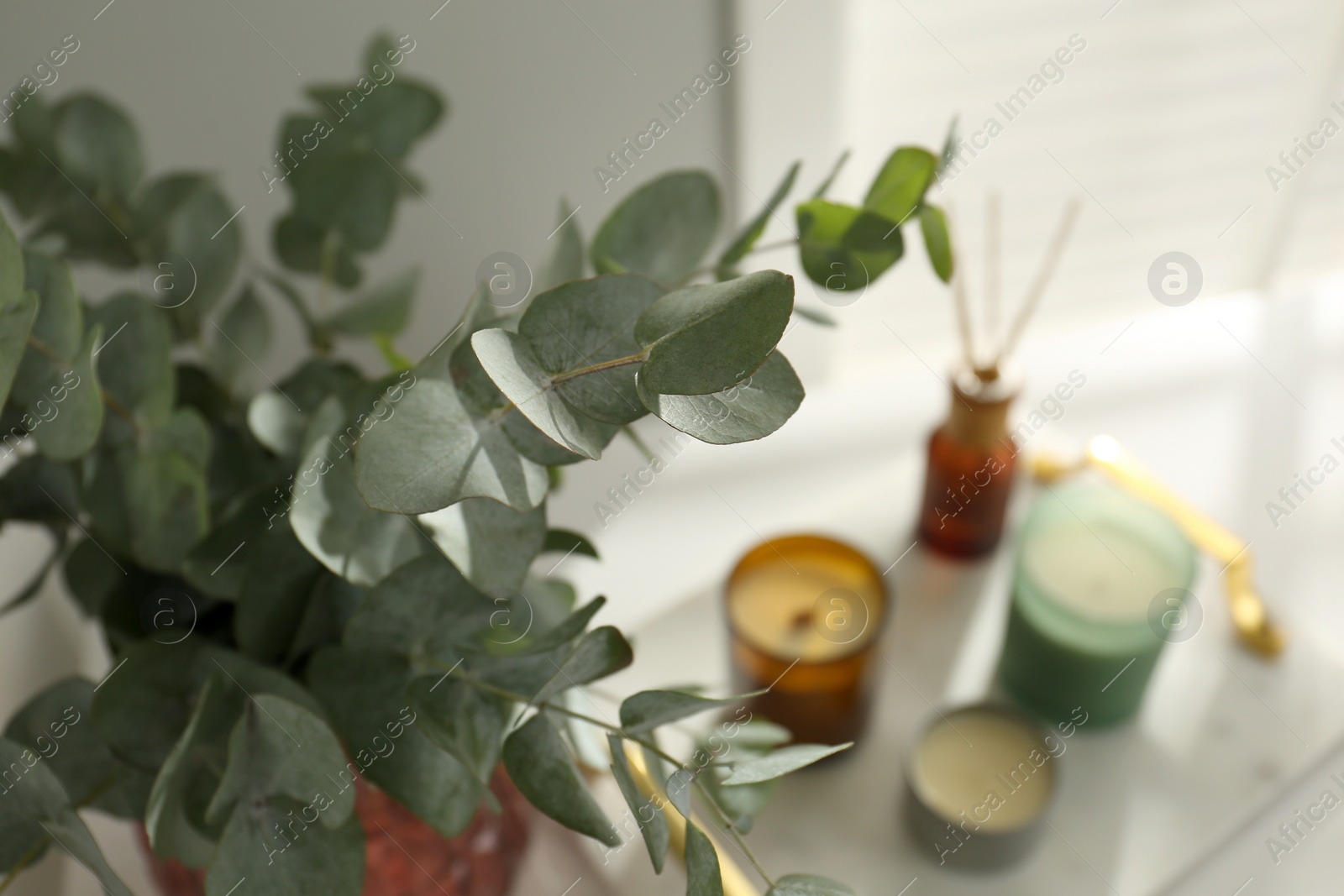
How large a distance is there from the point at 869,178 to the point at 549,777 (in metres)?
0.57

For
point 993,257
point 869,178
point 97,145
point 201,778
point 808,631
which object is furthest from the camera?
point 869,178

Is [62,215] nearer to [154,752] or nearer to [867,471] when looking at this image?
[154,752]

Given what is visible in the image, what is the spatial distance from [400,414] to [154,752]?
0.56 ft

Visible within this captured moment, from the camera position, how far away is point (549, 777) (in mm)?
281

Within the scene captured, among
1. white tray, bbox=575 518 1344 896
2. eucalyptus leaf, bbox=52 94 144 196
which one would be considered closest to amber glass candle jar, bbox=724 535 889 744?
white tray, bbox=575 518 1344 896

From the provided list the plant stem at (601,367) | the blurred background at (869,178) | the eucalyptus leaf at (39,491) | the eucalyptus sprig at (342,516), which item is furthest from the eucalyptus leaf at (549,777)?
the blurred background at (869,178)

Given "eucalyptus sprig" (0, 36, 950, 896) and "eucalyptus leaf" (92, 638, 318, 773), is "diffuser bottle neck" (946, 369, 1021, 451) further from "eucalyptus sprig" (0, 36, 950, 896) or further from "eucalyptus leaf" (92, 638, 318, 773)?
"eucalyptus leaf" (92, 638, 318, 773)

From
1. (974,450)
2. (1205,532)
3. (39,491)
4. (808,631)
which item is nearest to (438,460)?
(39,491)

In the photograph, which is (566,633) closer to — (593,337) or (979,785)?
(593,337)

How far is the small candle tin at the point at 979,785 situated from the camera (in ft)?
1.62

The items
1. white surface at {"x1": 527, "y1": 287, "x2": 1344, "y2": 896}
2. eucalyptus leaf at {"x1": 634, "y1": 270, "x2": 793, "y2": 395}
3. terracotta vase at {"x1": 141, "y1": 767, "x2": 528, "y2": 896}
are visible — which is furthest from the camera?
white surface at {"x1": 527, "y1": 287, "x2": 1344, "y2": 896}

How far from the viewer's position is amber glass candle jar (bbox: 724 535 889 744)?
1.69 ft

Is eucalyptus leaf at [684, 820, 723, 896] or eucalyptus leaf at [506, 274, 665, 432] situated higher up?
eucalyptus leaf at [506, 274, 665, 432]

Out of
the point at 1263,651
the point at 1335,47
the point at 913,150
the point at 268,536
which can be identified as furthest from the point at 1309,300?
the point at 268,536
